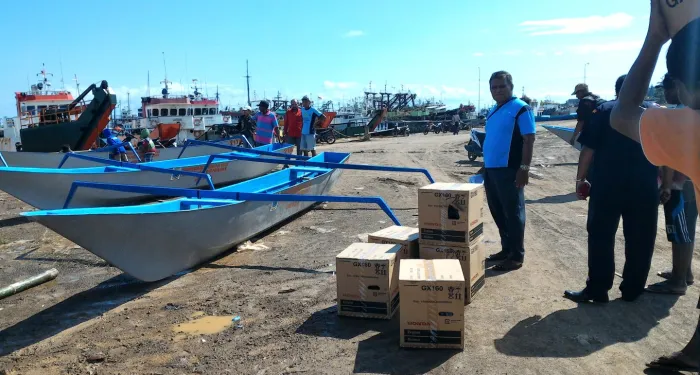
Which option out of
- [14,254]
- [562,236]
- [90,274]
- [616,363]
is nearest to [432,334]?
[616,363]

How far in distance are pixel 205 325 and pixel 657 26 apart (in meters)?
3.35

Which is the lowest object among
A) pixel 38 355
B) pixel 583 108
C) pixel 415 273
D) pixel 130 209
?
pixel 38 355

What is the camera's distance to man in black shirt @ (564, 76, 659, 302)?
348 cm

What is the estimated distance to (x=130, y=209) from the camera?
4250 mm

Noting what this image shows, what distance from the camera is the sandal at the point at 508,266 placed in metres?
4.57

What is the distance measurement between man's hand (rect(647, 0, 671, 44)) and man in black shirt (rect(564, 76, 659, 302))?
87.1 inches

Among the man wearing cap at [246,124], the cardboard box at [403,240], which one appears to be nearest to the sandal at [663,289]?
the cardboard box at [403,240]

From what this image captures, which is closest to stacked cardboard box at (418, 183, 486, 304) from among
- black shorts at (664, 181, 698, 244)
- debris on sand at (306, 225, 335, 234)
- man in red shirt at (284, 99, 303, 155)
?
black shorts at (664, 181, 698, 244)

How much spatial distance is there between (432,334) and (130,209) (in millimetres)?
2810

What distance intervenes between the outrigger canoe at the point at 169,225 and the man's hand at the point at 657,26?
11.4 feet

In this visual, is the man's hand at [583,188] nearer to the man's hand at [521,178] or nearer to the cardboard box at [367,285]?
the man's hand at [521,178]

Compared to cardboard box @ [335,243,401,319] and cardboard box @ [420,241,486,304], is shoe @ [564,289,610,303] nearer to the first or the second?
cardboard box @ [420,241,486,304]

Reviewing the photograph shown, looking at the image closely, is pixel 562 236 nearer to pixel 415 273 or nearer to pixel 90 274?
pixel 415 273

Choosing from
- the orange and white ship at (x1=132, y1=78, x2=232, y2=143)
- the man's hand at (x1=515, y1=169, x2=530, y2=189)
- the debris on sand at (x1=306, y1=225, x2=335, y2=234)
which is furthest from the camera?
the orange and white ship at (x1=132, y1=78, x2=232, y2=143)
